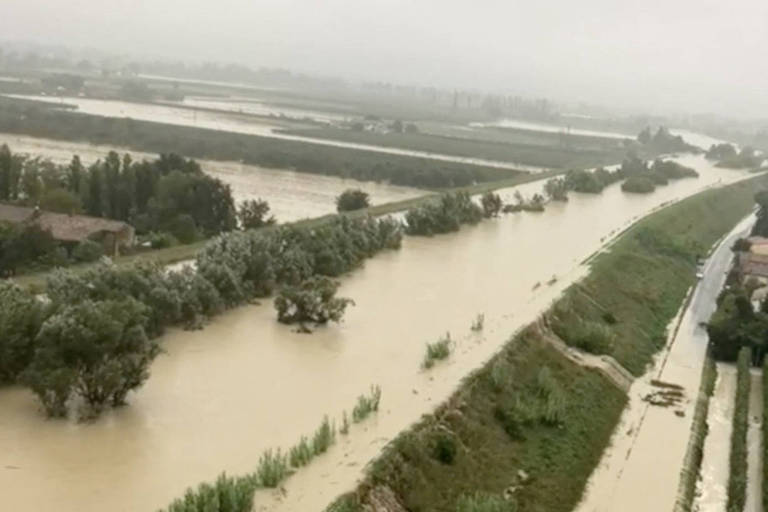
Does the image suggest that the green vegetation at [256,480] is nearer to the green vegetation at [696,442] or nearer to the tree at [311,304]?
the green vegetation at [696,442]

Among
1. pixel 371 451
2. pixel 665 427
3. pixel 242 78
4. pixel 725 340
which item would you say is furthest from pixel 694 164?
pixel 242 78

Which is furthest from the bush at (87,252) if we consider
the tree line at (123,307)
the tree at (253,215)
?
the tree at (253,215)

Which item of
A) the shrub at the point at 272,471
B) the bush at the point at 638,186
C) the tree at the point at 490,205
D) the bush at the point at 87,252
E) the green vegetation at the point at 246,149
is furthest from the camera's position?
the bush at the point at 638,186

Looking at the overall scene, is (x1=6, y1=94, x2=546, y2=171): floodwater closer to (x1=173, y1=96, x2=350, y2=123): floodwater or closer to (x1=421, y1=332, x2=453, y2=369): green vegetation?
(x1=173, y1=96, x2=350, y2=123): floodwater

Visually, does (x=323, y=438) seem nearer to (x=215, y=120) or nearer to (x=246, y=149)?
(x=246, y=149)

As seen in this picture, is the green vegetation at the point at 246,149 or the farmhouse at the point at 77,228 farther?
the green vegetation at the point at 246,149

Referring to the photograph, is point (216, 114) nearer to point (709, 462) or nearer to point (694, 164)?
point (694, 164)
